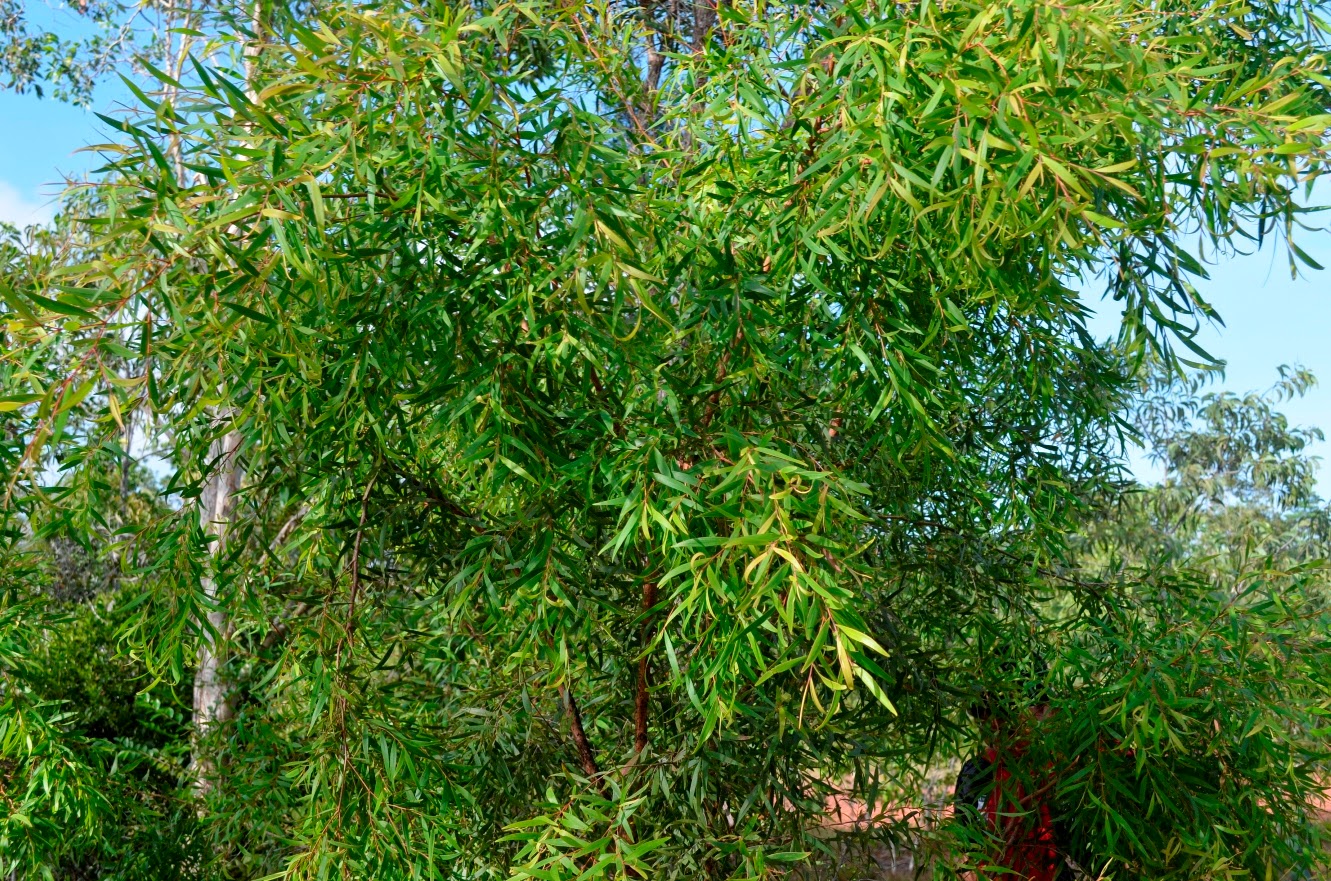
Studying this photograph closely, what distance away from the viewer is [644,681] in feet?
7.86

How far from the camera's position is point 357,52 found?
1650 mm

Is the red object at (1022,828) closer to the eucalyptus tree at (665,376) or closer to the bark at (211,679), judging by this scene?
the eucalyptus tree at (665,376)

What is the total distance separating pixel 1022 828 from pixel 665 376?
165 centimetres

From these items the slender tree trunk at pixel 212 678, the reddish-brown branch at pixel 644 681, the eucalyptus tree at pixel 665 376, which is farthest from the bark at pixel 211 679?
the reddish-brown branch at pixel 644 681

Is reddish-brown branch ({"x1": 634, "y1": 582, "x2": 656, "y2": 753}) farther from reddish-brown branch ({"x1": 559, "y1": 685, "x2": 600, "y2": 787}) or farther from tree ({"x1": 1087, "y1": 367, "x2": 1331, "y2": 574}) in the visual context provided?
tree ({"x1": 1087, "y1": 367, "x2": 1331, "y2": 574})

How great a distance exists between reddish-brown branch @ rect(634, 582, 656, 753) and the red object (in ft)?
2.75

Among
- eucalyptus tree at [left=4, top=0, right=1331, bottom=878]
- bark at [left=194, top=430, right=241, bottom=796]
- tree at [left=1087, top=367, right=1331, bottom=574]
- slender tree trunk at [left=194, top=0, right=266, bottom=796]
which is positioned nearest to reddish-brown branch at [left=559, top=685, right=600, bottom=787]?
eucalyptus tree at [left=4, top=0, right=1331, bottom=878]

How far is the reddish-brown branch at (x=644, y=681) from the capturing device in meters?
2.38

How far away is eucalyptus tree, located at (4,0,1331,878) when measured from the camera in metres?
1.66

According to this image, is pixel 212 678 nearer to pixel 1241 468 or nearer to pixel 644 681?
pixel 644 681

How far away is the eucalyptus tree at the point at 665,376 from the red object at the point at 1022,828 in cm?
13

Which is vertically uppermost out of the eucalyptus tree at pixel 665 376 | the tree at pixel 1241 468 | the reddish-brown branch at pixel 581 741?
the tree at pixel 1241 468

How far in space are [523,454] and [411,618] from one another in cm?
65

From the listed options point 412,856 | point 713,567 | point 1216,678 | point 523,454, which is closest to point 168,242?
point 523,454
